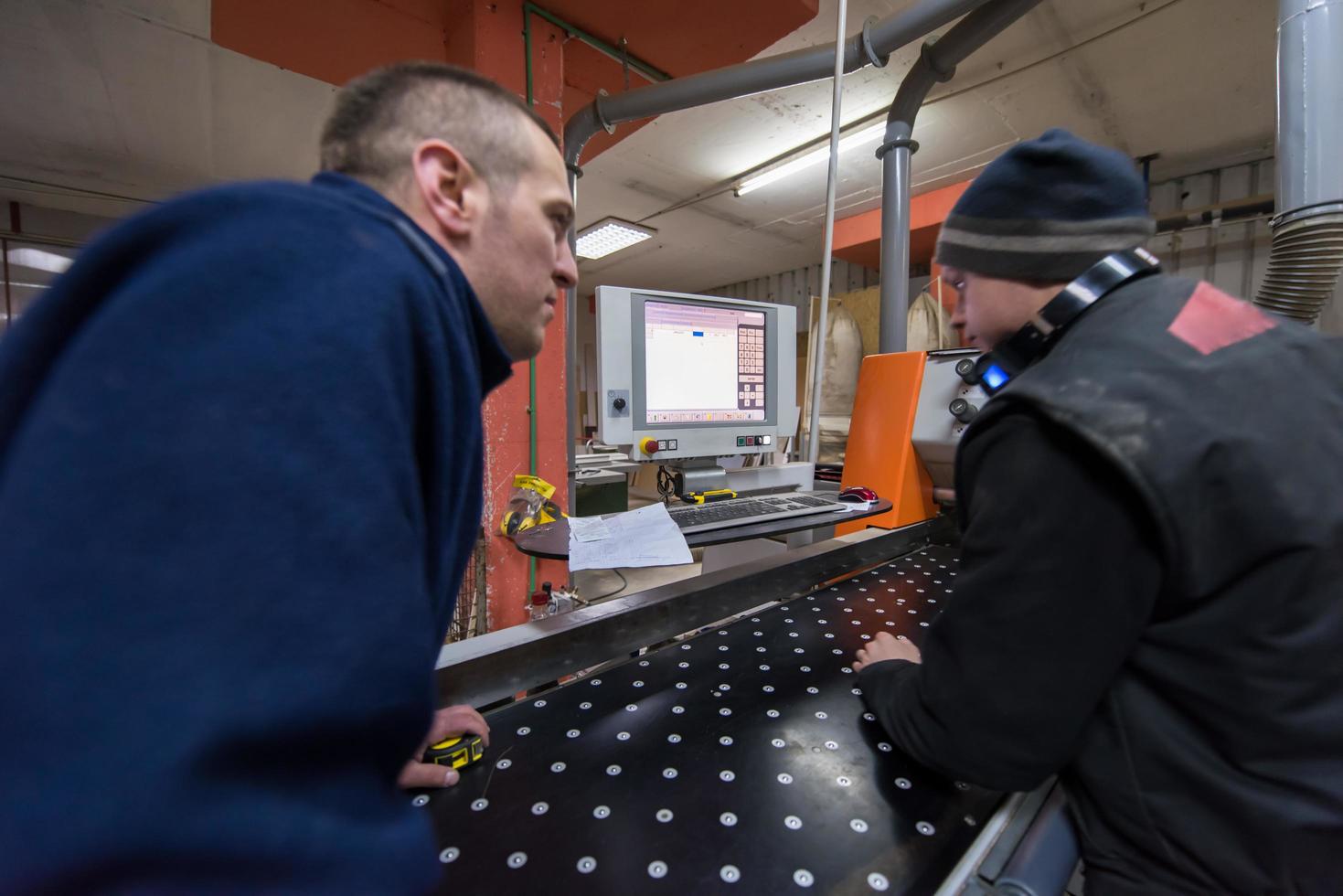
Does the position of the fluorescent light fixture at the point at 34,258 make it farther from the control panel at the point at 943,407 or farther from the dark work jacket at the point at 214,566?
the control panel at the point at 943,407

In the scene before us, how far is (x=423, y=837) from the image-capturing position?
287 mm

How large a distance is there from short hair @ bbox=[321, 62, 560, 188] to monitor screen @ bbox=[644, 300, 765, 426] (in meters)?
0.85

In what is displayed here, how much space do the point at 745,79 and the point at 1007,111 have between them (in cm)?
238

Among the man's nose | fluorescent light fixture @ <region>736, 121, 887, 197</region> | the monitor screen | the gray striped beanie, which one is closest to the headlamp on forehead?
the gray striped beanie

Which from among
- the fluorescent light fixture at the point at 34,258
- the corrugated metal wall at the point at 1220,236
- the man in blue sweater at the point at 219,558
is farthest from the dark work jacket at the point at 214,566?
the fluorescent light fixture at the point at 34,258

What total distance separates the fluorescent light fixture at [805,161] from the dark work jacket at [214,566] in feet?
12.0

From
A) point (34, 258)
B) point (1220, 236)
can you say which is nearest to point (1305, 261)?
point (1220, 236)

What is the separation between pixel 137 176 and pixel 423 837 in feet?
18.7

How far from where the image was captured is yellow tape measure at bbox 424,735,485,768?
56 cm

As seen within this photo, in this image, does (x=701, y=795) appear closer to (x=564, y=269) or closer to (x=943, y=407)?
(x=564, y=269)

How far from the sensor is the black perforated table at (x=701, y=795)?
472 millimetres

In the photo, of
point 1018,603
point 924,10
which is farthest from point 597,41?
point 1018,603

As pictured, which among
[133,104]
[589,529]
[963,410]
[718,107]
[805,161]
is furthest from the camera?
[805,161]

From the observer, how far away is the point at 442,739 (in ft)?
1.91
